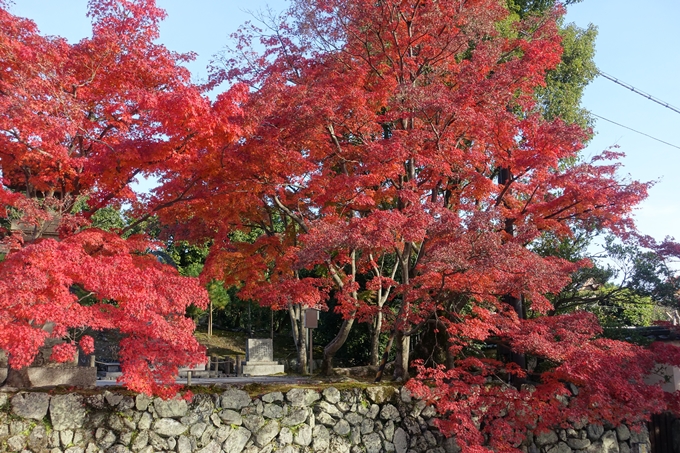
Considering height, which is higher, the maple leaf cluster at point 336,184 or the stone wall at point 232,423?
the maple leaf cluster at point 336,184

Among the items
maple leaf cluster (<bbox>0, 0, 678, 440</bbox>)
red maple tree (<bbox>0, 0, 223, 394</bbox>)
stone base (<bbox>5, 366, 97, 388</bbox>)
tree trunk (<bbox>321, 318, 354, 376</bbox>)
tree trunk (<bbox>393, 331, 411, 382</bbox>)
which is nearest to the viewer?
red maple tree (<bbox>0, 0, 223, 394</bbox>)

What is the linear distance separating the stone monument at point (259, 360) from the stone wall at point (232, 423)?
8.08 metres

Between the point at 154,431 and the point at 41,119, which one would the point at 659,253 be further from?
the point at 41,119

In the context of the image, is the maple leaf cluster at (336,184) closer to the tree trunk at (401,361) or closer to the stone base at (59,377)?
the tree trunk at (401,361)

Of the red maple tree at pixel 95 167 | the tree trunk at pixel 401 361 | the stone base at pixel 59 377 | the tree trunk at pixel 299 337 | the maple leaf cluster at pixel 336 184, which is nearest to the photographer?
the red maple tree at pixel 95 167

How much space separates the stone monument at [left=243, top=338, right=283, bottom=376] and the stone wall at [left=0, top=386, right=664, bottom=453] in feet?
26.5

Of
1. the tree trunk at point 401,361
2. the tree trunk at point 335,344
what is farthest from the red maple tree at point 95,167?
the tree trunk at point 335,344

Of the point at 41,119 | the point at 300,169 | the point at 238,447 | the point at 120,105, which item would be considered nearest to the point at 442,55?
the point at 300,169

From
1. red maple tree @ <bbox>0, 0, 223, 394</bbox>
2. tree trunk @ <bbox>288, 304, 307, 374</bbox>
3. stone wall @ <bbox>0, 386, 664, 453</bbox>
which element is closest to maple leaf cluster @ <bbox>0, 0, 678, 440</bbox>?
red maple tree @ <bbox>0, 0, 223, 394</bbox>

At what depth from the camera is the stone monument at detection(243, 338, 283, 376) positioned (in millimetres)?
17750

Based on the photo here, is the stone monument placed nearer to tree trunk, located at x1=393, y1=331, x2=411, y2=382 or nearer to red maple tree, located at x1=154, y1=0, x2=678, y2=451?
red maple tree, located at x1=154, y1=0, x2=678, y2=451

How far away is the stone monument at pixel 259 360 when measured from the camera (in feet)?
58.2

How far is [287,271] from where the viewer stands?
12680 millimetres

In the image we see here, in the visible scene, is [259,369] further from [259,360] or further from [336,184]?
[336,184]
